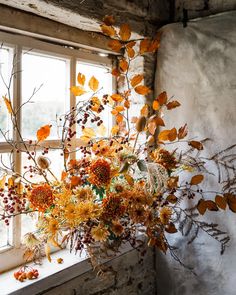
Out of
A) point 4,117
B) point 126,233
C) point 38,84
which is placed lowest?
point 126,233

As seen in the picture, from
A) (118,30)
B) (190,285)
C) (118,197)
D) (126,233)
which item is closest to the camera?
(118,197)

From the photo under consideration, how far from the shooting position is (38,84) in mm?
1669

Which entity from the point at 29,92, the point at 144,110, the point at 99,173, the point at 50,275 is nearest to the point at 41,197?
the point at 99,173

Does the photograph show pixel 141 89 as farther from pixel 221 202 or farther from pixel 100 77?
pixel 221 202

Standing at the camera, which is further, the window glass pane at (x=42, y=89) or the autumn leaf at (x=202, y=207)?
the autumn leaf at (x=202, y=207)

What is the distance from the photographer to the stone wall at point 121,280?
1607mm

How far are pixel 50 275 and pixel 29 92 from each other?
2.66ft

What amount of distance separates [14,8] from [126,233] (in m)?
1.10

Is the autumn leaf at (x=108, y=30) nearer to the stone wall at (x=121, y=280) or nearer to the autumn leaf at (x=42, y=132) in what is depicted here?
the autumn leaf at (x=42, y=132)

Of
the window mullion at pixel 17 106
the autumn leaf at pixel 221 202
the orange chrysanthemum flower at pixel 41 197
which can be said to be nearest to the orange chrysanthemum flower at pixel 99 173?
the orange chrysanthemum flower at pixel 41 197

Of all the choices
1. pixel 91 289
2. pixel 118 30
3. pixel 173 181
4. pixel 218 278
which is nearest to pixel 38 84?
pixel 118 30

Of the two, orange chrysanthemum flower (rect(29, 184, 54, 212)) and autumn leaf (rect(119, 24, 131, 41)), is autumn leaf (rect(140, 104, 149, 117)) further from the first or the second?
orange chrysanthemum flower (rect(29, 184, 54, 212))

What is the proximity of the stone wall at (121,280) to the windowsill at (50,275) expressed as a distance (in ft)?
0.08

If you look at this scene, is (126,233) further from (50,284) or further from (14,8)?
(14,8)
